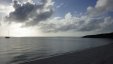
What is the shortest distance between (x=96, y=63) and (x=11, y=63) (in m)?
10.9

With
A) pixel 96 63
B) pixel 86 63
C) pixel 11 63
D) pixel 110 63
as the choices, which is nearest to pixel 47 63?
pixel 86 63

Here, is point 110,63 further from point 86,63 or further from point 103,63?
point 86,63

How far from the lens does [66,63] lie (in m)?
14.2

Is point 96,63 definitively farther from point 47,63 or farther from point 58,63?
point 47,63

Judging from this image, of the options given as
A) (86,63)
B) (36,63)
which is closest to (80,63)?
(86,63)

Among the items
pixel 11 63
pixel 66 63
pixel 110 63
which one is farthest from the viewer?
pixel 11 63

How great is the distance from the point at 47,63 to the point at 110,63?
567 cm

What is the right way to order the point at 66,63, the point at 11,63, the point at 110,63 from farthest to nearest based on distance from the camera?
1. the point at 11,63
2. the point at 66,63
3. the point at 110,63

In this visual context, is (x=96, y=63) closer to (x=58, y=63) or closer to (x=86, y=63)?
(x=86, y=63)

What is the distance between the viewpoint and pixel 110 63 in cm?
1334

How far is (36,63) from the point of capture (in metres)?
14.6

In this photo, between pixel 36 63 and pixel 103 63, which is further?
pixel 36 63

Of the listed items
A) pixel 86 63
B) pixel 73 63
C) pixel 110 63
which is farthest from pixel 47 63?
pixel 110 63

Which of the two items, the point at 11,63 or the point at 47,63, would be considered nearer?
the point at 47,63
